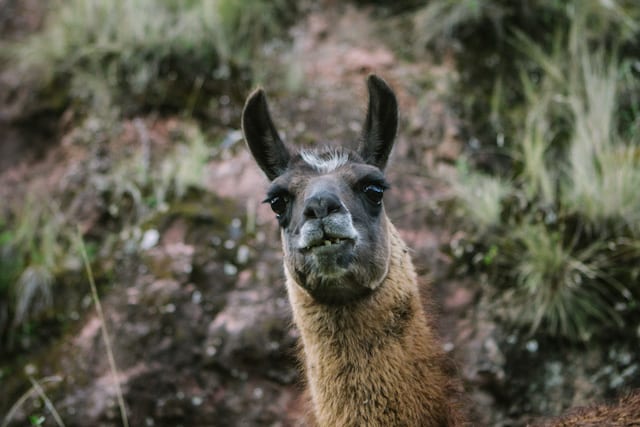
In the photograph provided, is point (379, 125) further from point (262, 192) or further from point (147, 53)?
point (147, 53)

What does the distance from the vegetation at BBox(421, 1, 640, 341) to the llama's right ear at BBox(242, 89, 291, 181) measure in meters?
2.24

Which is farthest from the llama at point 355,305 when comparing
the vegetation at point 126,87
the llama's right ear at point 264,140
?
the vegetation at point 126,87

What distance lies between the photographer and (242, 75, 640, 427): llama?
3.53m

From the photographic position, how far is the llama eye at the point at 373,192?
153 inches

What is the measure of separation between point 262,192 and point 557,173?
112 inches

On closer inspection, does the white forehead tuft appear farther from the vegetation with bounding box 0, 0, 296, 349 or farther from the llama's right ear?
the vegetation with bounding box 0, 0, 296, 349

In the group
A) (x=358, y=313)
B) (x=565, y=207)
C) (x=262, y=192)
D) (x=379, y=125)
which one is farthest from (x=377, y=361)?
(x=262, y=192)

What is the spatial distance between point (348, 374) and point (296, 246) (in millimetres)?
771

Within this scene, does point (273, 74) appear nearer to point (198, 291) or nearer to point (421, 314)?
point (198, 291)

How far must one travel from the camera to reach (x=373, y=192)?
3891 millimetres

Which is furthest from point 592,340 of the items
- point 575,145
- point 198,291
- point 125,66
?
point 125,66

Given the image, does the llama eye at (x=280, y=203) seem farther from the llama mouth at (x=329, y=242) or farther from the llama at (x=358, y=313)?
the llama mouth at (x=329, y=242)

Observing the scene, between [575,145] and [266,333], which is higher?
[575,145]

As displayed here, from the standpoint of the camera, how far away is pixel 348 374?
3.64 metres
